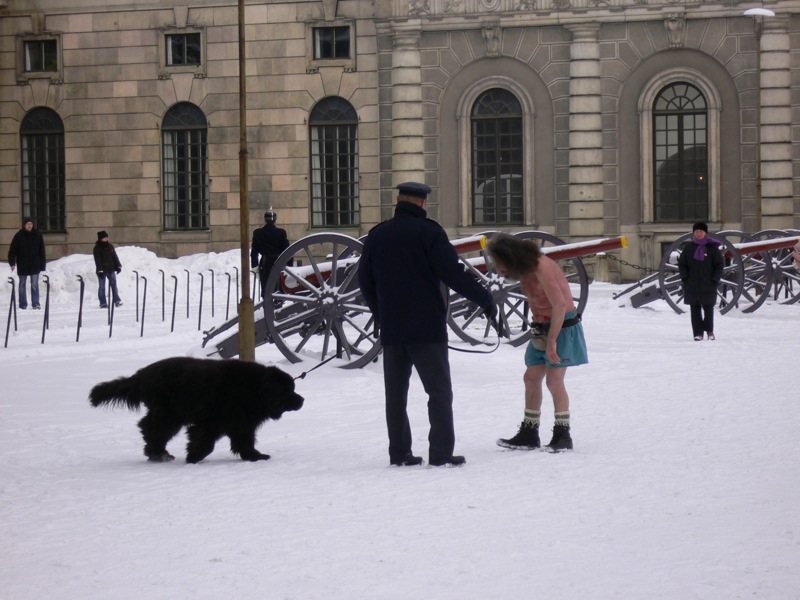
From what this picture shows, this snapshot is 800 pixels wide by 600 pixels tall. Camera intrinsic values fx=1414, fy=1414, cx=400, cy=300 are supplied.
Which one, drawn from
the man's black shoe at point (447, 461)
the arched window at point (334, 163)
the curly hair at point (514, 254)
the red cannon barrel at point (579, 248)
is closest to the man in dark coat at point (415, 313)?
the man's black shoe at point (447, 461)

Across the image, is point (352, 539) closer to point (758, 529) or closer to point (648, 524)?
point (648, 524)

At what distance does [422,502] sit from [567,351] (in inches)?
84.0

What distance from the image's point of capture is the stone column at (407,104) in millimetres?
30781

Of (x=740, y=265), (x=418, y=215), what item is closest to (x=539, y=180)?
(x=740, y=265)

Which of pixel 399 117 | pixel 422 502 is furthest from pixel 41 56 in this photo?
pixel 422 502

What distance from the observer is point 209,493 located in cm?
730

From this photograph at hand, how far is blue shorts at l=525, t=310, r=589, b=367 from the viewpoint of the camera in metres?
8.77

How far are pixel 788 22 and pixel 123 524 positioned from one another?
84.6 feet

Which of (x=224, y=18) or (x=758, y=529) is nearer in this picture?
(x=758, y=529)

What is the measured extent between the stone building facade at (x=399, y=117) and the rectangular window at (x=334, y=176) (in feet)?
0.15

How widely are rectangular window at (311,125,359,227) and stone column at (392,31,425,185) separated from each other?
118cm

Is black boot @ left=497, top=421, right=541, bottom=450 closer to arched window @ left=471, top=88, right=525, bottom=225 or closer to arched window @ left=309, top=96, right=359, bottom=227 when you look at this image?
arched window @ left=471, top=88, right=525, bottom=225

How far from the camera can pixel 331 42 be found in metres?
31.4

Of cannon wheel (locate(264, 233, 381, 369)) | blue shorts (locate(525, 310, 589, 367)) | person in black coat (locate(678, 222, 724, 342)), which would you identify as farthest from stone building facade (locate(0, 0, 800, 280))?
blue shorts (locate(525, 310, 589, 367))
